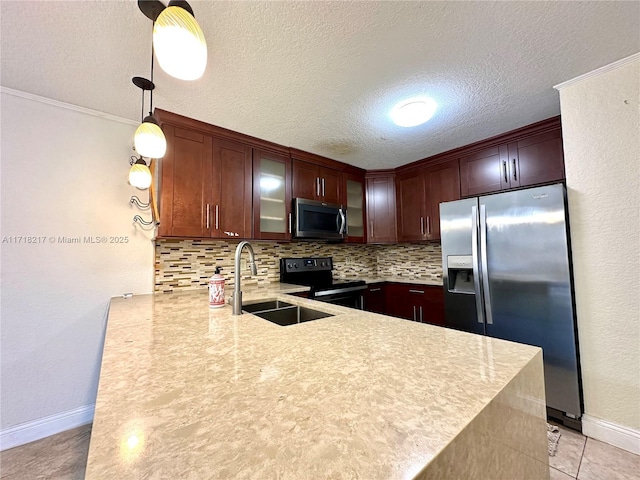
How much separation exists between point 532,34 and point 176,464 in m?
2.09

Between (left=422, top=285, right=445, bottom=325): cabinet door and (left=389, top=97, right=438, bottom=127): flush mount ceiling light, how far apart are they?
5.75ft

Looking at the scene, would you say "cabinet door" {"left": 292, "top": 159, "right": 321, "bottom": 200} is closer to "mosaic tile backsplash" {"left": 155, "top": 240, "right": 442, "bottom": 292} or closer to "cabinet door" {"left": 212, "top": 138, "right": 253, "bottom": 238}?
"cabinet door" {"left": 212, "top": 138, "right": 253, "bottom": 238}

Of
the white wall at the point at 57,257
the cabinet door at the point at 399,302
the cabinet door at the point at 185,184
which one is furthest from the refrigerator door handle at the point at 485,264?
the white wall at the point at 57,257

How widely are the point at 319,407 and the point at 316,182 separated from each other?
104 inches

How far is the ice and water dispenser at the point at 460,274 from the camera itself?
7.23ft

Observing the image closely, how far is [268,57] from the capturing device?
149 centimetres

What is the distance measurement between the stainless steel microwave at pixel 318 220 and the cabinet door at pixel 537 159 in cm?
165

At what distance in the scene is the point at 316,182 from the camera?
2986mm

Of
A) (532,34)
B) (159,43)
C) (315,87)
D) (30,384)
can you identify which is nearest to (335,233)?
(315,87)

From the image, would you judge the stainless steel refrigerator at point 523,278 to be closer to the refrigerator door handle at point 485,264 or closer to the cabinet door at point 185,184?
the refrigerator door handle at point 485,264

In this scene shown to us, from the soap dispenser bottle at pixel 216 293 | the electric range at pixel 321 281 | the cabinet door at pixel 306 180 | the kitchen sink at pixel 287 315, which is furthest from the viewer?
the cabinet door at pixel 306 180

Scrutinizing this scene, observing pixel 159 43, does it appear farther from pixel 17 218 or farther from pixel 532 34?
pixel 17 218

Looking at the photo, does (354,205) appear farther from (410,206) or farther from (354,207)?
(410,206)

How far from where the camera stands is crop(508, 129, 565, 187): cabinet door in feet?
7.14
